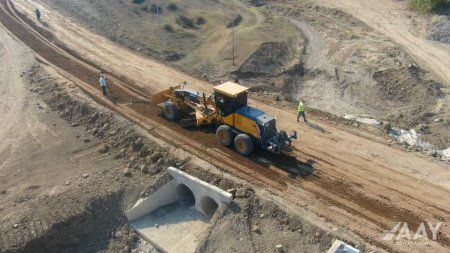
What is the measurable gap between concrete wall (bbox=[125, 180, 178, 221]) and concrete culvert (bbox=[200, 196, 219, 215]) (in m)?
1.60

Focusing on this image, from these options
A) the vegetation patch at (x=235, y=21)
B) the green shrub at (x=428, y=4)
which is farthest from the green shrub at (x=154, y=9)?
the green shrub at (x=428, y=4)

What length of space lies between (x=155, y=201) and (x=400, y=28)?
27664 millimetres

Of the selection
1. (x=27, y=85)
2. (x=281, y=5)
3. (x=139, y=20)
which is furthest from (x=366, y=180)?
(x=281, y=5)

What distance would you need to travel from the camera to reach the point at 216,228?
16312 mm

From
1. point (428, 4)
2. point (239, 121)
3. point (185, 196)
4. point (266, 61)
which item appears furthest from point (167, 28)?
point (428, 4)

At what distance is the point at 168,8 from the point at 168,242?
1074 inches

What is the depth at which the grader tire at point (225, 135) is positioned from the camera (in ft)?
62.5

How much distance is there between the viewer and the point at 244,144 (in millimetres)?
18406

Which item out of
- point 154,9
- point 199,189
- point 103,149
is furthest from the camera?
point 154,9

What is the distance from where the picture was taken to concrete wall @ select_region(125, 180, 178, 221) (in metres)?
18.1

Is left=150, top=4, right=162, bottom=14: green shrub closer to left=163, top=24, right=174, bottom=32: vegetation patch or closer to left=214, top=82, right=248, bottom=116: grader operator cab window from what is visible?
left=163, top=24, right=174, bottom=32: vegetation patch

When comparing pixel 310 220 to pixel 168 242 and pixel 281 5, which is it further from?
pixel 281 5

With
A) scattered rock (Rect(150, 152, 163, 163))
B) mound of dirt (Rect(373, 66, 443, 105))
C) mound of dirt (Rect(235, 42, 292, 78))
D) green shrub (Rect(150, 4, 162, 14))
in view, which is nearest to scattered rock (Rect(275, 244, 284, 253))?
scattered rock (Rect(150, 152, 163, 163))

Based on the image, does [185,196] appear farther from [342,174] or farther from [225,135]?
[342,174]
